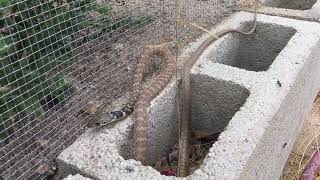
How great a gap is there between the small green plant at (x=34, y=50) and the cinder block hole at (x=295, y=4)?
2770 millimetres

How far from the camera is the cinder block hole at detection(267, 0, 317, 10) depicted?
466 cm

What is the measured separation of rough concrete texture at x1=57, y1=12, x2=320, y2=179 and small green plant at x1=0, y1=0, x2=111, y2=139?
1.15 ft

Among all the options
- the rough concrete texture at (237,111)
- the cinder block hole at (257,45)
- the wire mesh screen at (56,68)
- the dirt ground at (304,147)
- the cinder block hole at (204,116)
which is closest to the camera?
the rough concrete texture at (237,111)

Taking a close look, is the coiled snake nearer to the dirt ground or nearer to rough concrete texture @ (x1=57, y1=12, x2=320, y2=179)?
rough concrete texture @ (x1=57, y1=12, x2=320, y2=179)

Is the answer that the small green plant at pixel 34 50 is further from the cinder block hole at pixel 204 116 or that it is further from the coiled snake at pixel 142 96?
the cinder block hole at pixel 204 116

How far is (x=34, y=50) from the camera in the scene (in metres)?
2.31

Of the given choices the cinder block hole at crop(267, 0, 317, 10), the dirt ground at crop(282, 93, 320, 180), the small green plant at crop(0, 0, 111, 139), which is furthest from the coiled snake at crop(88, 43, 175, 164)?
the cinder block hole at crop(267, 0, 317, 10)

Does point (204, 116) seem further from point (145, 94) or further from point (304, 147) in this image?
point (304, 147)

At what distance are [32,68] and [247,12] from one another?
2247 mm

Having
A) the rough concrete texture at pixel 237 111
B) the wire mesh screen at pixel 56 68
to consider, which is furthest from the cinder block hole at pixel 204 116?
the wire mesh screen at pixel 56 68

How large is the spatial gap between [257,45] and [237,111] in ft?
4.51

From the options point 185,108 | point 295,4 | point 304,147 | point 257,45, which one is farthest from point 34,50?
point 295,4

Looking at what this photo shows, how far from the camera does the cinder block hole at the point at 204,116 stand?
2.76 m

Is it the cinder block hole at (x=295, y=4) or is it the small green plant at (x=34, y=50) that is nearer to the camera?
the small green plant at (x=34, y=50)
